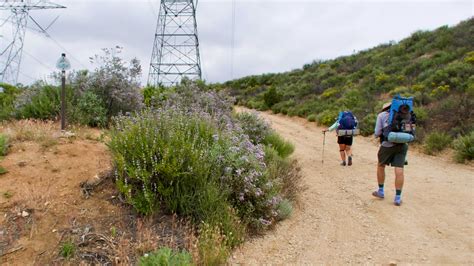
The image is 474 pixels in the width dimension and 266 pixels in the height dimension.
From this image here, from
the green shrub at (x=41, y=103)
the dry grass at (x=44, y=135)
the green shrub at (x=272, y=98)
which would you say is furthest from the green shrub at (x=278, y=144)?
the green shrub at (x=272, y=98)

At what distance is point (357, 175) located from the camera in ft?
30.1

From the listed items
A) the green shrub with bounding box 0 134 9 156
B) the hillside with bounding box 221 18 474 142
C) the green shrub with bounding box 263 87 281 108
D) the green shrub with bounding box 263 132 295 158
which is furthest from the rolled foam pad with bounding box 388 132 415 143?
the green shrub with bounding box 263 87 281 108

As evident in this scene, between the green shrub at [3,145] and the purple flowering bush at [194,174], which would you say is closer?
the purple flowering bush at [194,174]

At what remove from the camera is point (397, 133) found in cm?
647

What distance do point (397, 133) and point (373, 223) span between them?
1603 millimetres

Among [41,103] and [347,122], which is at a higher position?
[41,103]

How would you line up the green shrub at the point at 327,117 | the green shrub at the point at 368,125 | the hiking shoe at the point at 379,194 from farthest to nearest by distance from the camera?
the green shrub at the point at 327,117 → the green shrub at the point at 368,125 → the hiking shoe at the point at 379,194

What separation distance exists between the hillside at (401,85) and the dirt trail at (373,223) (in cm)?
429

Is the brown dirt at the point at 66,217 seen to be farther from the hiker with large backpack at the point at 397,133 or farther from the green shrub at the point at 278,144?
the green shrub at the point at 278,144

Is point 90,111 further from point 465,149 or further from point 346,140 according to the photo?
point 465,149

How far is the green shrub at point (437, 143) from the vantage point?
447 inches

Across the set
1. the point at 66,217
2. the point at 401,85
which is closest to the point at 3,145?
the point at 66,217

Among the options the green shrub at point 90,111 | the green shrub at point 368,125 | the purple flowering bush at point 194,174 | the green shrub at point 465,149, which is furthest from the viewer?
the green shrub at point 368,125

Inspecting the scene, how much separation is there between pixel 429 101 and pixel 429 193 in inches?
366
